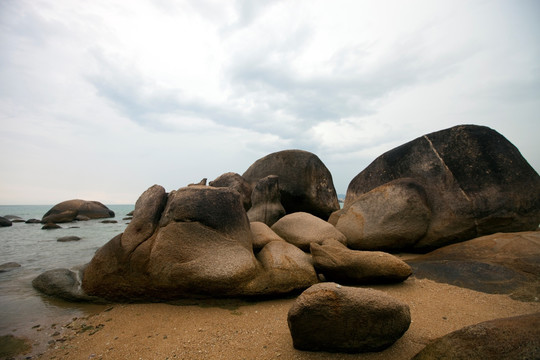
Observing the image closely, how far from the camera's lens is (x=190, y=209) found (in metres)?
4.82

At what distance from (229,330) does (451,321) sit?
2566 millimetres

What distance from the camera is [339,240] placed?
20.7 feet

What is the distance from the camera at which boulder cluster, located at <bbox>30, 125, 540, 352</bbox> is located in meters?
2.70

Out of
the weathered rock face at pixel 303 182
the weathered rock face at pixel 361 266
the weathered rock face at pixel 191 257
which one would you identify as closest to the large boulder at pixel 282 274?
the weathered rock face at pixel 191 257

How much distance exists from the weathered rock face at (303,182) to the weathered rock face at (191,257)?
4756mm

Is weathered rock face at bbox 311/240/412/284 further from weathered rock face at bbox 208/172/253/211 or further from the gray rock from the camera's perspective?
the gray rock

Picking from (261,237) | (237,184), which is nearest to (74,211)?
(237,184)

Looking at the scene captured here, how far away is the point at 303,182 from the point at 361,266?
5.57 m

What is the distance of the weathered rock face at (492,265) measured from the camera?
13.1 feet

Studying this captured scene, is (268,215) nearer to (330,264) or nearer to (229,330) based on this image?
(330,264)

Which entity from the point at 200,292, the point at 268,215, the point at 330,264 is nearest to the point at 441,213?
the point at 330,264

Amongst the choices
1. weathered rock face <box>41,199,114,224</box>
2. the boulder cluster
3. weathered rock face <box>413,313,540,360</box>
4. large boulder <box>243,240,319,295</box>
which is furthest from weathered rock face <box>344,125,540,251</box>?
weathered rock face <box>41,199,114,224</box>

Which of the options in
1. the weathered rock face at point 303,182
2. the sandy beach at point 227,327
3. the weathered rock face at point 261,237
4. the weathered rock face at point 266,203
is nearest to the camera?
the sandy beach at point 227,327

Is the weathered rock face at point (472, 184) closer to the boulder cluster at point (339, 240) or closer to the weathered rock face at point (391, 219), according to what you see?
the boulder cluster at point (339, 240)
